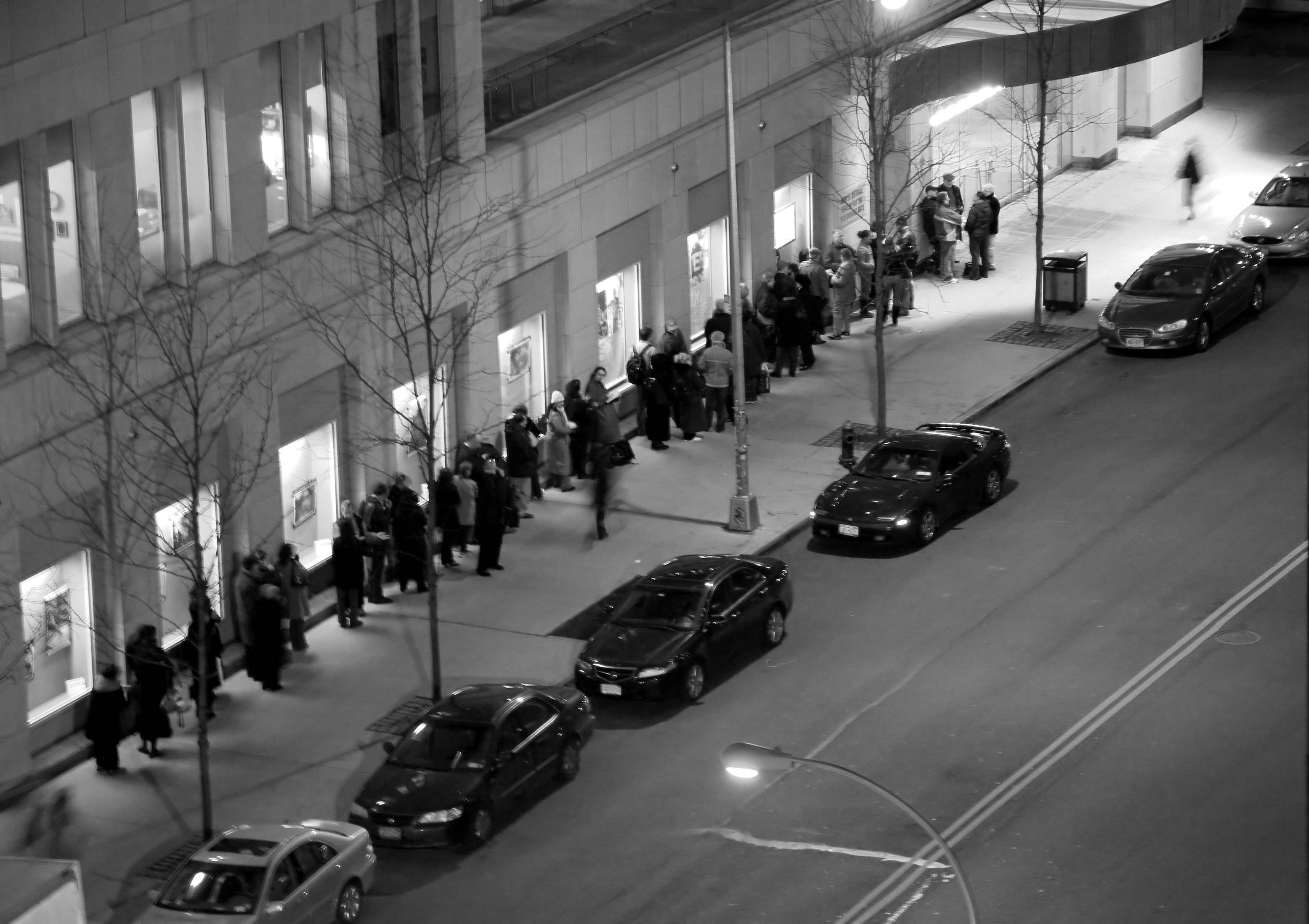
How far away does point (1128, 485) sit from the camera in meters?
35.2

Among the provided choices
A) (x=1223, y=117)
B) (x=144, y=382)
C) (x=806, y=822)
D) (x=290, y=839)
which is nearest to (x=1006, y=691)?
(x=806, y=822)

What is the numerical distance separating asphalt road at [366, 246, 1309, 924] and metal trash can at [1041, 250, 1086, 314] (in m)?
6.80

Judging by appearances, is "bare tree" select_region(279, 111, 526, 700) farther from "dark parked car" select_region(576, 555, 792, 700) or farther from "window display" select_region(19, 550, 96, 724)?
"window display" select_region(19, 550, 96, 724)

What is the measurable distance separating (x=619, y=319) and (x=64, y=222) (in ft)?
44.1

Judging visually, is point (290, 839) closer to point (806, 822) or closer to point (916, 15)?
point (806, 822)

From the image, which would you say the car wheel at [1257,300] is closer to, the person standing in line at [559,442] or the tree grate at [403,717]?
the person standing in line at [559,442]

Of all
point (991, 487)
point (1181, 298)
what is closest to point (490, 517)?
point (991, 487)

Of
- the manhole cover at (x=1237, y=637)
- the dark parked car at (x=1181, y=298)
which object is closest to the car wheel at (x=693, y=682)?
the manhole cover at (x=1237, y=637)

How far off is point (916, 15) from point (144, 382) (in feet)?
73.8

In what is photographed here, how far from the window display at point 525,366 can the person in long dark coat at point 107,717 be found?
10486 millimetres

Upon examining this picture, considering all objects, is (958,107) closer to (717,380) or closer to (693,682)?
(717,380)

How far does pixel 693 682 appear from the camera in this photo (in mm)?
28797

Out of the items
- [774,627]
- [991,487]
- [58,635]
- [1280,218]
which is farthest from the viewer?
[1280,218]

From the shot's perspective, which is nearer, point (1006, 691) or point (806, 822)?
point (806, 822)
